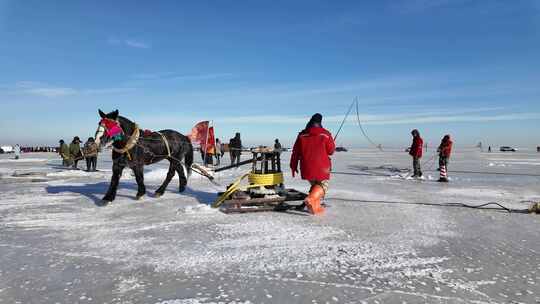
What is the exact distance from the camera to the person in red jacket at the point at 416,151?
1366 centimetres

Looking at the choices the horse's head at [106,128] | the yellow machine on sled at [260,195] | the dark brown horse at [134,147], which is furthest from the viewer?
the dark brown horse at [134,147]

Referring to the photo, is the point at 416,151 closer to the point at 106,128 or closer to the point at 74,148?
the point at 106,128

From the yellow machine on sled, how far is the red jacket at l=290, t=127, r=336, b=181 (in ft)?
2.12

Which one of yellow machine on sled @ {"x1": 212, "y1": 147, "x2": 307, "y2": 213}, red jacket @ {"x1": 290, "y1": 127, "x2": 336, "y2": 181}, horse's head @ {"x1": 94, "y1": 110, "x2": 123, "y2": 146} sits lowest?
yellow machine on sled @ {"x1": 212, "y1": 147, "x2": 307, "y2": 213}

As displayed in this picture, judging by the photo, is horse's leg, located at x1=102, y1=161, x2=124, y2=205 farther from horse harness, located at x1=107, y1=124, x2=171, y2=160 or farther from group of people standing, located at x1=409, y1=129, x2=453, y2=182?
group of people standing, located at x1=409, y1=129, x2=453, y2=182

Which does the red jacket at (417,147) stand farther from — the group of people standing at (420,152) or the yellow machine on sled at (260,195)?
the yellow machine on sled at (260,195)

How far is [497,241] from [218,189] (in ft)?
23.4

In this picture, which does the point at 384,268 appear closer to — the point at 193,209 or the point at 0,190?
the point at 193,209

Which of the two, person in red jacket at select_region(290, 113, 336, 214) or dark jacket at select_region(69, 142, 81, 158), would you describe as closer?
person in red jacket at select_region(290, 113, 336, 214)

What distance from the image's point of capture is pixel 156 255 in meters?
4.10

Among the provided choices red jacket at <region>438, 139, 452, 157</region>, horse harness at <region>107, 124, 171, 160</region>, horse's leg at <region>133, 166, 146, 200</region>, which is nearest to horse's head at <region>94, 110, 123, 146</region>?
horse harness at <region>107, 124, 171, 160</region>

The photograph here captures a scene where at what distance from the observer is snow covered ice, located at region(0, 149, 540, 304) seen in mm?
3094

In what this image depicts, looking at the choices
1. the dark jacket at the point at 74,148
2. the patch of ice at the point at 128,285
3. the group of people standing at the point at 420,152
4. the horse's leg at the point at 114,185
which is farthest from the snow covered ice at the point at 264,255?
the dark jacket at the point at 74,148

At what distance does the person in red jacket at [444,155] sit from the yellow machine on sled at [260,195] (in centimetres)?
782
